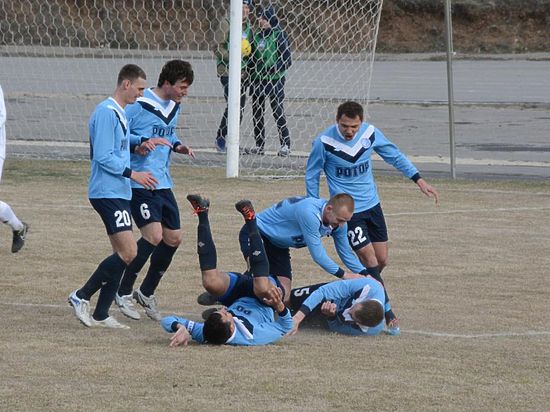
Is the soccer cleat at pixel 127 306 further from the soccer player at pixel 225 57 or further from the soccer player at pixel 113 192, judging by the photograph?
the soccer player at pixel 225 57

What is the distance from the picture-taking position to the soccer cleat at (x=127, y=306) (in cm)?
969

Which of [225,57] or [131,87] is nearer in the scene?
[131,87]

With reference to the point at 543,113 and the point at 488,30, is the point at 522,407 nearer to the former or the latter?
the point at 543,113

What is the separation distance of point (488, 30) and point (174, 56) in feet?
71.3

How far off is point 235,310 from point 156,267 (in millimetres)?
994

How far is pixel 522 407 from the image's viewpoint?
7176 millimetres

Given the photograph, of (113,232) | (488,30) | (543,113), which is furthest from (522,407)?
(488,30)

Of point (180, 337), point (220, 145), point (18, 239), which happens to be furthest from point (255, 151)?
point (180, 337)

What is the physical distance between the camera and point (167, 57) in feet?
93.3

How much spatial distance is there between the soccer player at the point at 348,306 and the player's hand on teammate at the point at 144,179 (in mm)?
1251

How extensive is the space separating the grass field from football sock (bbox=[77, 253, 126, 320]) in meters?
0.17

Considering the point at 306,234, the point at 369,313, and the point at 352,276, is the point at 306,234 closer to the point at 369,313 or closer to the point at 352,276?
the point at 352,276

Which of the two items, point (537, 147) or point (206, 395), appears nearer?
point (206, 395)

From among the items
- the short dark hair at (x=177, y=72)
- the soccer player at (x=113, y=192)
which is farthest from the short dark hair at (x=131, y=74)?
the short dark hair at (x=177, y=72)
